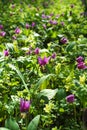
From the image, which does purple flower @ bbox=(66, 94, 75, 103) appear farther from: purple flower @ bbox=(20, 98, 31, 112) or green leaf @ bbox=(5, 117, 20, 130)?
green leaf @ bbox=(5, 117, 20, 130)

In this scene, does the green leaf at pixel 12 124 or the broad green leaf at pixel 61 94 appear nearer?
the green leaf at pixel 12 124

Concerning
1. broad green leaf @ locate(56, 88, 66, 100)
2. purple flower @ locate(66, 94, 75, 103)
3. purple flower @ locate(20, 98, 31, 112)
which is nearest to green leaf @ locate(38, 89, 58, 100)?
broad green leaf @ locate(56, 88, 66, 100)

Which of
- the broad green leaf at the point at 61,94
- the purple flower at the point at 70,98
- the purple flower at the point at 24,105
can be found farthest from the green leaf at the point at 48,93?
the purple flower at the point at 24,105

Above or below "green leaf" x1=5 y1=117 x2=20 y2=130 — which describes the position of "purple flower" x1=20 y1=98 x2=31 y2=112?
above

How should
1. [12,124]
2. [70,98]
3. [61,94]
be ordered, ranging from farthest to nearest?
[61,94], [70,98], [12,124]

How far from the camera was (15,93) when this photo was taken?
3619 mm

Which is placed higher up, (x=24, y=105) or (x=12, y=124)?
(x=24, y=105)

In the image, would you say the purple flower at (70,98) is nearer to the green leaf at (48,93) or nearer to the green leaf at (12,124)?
the green leaf at (48,93)

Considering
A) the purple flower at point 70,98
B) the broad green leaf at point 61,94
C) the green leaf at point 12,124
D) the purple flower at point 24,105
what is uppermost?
the purple flower at point 24,105

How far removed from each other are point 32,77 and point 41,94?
0.72 metres

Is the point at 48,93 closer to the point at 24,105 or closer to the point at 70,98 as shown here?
the point at 70,98

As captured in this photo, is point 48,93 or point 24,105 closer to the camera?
point 24,105

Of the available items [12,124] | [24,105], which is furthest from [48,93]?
[12,124]

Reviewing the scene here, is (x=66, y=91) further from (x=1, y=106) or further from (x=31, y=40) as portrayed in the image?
(x=31, y=40)
